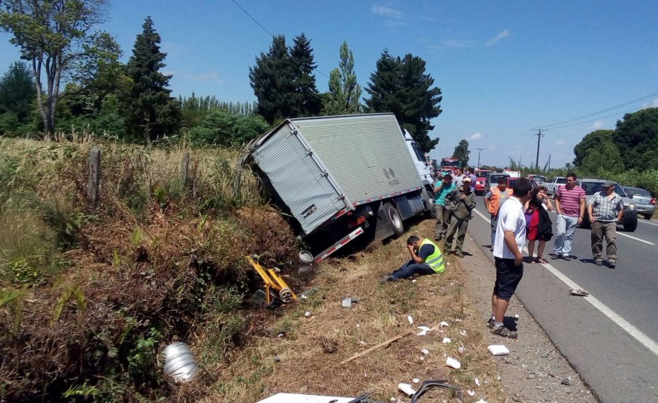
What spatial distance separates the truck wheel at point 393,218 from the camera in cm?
1208

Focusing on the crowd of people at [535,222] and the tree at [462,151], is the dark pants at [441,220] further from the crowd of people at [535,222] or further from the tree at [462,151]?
the tree at [462,151]

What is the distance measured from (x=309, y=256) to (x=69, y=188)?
470 cm

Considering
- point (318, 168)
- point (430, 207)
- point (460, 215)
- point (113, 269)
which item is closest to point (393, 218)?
point (460, 215)

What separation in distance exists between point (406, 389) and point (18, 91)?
59.1 meters

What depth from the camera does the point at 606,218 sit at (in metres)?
9.95

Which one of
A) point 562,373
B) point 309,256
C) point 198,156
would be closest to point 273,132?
point 198,156

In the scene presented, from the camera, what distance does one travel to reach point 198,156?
9844mm

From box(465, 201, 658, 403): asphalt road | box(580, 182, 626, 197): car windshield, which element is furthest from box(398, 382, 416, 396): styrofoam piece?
box(580, 182, 626, 197): car windshield

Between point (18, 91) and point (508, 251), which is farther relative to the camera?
point (18, 91)

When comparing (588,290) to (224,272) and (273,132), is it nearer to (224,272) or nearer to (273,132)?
(224,272)

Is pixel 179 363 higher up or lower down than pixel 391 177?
lower down

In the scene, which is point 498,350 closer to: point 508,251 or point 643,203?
point 508,251

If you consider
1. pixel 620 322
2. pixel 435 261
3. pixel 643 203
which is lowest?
pixel 643 203

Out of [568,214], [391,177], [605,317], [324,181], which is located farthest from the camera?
[391,177]
